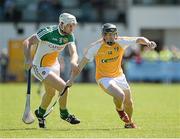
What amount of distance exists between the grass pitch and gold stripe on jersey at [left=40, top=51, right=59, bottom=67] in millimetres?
1172

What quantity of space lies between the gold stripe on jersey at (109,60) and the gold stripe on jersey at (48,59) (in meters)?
0.83

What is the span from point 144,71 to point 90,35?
6.22 m

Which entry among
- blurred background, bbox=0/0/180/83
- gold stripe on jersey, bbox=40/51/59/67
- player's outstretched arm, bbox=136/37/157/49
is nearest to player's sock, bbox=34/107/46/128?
gold stripe on jersey, bbox=40/51/59/67

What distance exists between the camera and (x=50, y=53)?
14289 millimetres

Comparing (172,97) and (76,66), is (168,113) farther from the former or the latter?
(172,97)

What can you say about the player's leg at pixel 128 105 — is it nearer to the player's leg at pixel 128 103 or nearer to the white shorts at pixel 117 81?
the player's leg at pixel 128 103

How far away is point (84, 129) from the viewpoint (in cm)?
1373

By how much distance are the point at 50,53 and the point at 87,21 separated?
28.6 m

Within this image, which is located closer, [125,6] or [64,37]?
[64,37]

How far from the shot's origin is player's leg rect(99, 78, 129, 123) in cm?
1364

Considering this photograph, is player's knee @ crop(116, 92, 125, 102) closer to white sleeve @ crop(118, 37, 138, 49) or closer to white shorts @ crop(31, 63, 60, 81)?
white sleeve @ crop(118, 37, 138, 49)

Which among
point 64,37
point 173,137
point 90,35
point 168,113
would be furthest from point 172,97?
point 90,35

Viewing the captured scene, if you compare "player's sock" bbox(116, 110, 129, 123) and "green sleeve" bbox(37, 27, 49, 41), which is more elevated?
"green sleeve" bbox(37, 27, 49, 41)

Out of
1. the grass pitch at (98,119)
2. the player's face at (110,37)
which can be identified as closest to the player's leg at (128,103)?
the grass pitch at (98,119)
